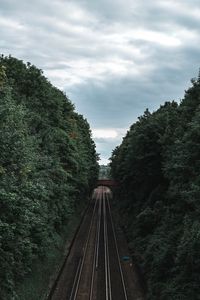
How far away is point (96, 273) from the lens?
3344 cm

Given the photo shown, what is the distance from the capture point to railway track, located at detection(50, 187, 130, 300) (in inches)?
1106

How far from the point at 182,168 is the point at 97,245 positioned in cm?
2222

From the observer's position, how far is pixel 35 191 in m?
19.4

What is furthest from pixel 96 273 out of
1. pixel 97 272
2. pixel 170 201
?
pixel 170 201

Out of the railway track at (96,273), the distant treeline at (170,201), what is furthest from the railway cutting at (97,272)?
the distant treeline at (170,201)

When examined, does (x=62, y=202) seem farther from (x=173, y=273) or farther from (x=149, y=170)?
(x=173, y=273)

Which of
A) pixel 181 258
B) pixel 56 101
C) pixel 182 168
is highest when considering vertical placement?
pixel 56 101

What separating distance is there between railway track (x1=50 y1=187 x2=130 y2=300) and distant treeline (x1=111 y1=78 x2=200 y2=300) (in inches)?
78.9

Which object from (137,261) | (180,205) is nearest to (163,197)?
(137,261)

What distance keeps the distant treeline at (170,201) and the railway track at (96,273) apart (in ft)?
6.58

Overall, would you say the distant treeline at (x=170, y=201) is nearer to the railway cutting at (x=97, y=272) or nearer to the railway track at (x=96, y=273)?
the railway cutting at (x=97, y=272)

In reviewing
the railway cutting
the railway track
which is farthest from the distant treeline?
the railway track

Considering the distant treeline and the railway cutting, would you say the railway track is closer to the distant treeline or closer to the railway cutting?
the railway cutting

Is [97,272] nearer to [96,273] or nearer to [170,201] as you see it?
[96,273]
